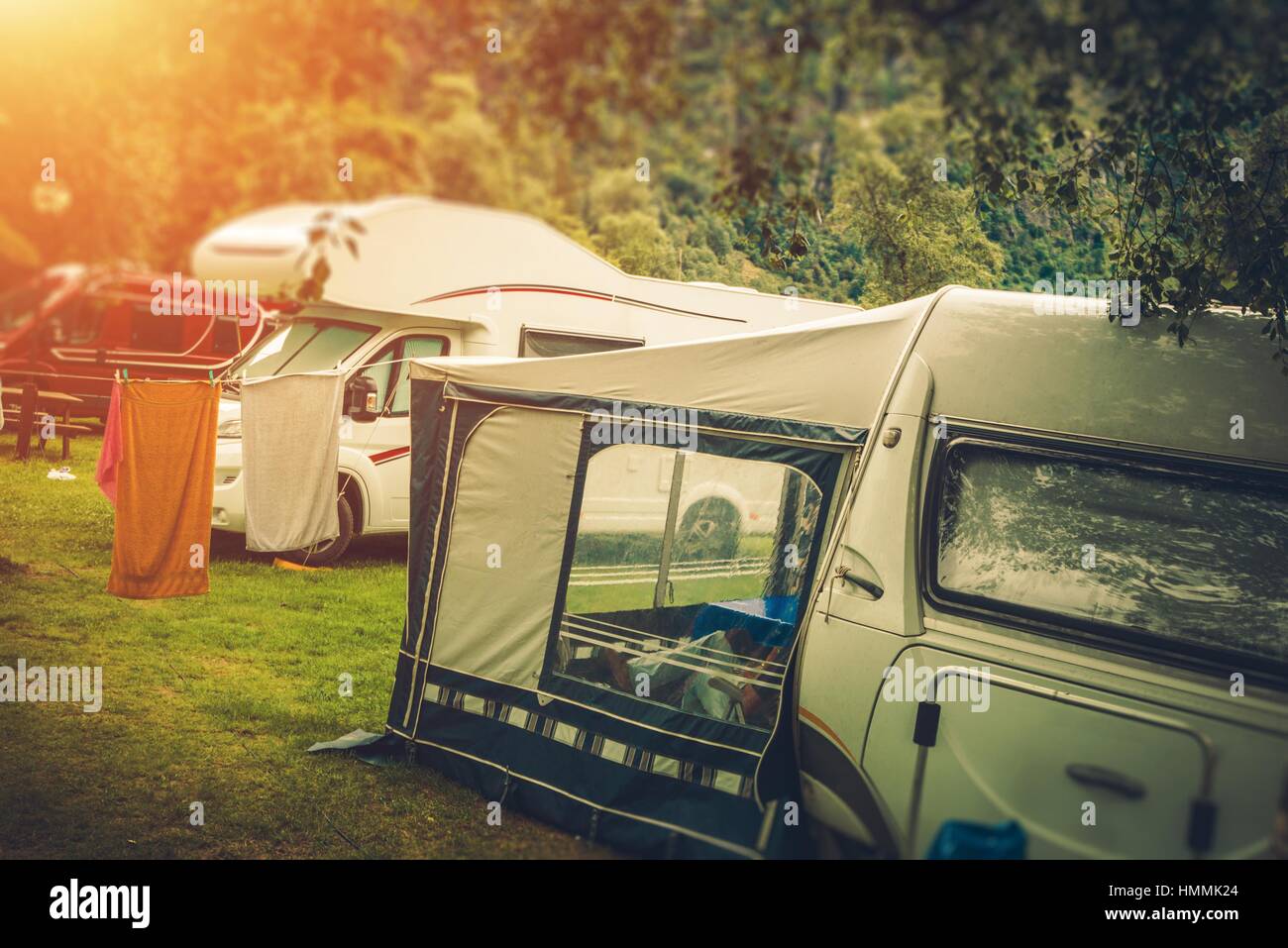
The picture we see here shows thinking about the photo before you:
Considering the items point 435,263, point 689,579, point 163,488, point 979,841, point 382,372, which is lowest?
point 979,841

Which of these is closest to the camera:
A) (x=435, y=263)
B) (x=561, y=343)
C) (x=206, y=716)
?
(x=206, y=716)

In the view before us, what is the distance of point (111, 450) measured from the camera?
7.59 meters

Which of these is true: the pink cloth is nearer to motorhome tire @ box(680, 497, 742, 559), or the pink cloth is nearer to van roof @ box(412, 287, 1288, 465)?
van roof @ box(412, 287, 1288, 465)

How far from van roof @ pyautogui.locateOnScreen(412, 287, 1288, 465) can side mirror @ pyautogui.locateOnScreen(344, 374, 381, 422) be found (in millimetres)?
5155

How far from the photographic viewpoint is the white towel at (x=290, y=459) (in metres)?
8.20

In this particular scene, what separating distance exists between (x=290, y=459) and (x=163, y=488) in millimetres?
946

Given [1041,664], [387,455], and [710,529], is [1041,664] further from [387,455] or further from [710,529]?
[387,455]

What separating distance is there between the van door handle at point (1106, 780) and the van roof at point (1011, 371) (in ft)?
3.94

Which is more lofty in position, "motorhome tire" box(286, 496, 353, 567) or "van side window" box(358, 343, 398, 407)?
"van side window" box(358, 343, 398, 407)

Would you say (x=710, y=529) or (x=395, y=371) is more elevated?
(x=395, y=371)

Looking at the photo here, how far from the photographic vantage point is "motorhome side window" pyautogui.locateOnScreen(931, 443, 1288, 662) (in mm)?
3941

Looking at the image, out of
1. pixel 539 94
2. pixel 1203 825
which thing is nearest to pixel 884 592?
pixel 1203 825

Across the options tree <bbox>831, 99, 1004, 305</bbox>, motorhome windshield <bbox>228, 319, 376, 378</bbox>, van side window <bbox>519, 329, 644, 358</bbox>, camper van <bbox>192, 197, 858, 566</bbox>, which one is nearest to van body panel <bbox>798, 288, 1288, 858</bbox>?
tree <bbox>831, 99, 1004, 305</bbox>
